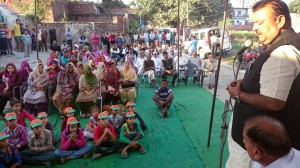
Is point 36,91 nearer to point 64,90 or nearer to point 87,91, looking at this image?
point 64,90

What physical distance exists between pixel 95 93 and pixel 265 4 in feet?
16.8

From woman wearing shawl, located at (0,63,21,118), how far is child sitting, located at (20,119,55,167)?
96.3 inches

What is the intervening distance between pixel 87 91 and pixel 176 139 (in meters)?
2.49

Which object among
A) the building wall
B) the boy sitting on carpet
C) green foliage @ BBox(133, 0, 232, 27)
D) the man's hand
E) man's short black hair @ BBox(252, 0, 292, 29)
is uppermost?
green foliage @ BBox(133, 0, 232, 27)

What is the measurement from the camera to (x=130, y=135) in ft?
14.6

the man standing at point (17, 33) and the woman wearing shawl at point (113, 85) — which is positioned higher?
the man standing at point (17, 33)

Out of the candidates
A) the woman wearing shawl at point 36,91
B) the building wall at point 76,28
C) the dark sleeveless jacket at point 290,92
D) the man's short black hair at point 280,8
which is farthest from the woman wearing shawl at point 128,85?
the building wall at point 76,28

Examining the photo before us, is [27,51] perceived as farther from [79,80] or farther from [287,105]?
[287,105]

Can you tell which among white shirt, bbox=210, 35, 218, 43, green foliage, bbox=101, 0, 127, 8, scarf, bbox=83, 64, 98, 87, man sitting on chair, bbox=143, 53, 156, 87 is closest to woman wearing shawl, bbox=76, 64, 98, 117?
scarf, bbox=83, 64, 98, 87

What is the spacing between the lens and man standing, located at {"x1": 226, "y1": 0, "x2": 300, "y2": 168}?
4.91ft

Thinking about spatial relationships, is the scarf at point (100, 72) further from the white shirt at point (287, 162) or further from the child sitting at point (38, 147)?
the white shirt at point (287, 162)

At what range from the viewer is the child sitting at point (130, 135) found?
4336 millimetres

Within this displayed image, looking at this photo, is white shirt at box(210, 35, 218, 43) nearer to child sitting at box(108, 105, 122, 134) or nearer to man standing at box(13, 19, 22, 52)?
man standing at box(13, 19, 22, 52)

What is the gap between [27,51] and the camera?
13.2 meters
